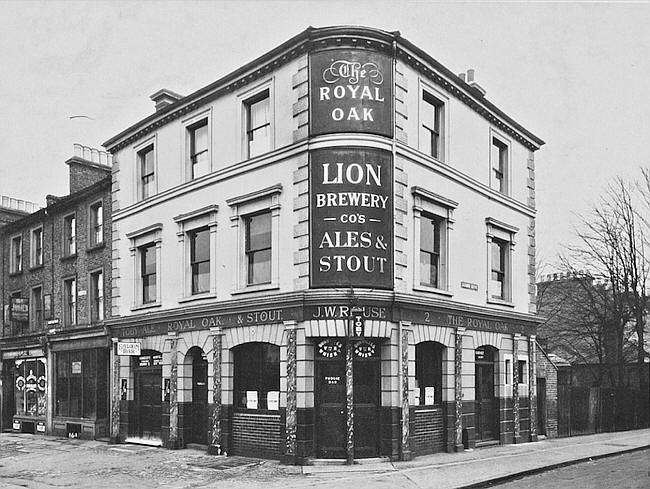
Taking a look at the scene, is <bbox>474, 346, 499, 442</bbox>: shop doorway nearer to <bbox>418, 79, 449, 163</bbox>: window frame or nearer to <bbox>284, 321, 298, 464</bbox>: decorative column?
<bbox>418, 79, 449, 163</bbox>: window frame

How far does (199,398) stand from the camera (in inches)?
862

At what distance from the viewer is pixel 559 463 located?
18562 millimetres

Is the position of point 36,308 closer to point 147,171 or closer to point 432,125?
point 147,171

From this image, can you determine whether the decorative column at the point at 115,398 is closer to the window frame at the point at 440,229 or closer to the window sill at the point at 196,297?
the window sill at the point at 196,297

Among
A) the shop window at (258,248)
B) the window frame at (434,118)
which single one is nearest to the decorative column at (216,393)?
the shop window at (258,248)

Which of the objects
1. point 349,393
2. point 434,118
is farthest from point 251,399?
point 434,118

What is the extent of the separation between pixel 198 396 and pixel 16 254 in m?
16.1

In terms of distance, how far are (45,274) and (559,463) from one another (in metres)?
21.7

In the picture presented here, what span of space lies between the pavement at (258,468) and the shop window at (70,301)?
6210 millimetres

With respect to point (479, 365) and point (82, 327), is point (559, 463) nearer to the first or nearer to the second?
point (479, 365)

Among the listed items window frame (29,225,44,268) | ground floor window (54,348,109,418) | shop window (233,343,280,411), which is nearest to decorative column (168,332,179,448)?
shop window (233,343,280,411)

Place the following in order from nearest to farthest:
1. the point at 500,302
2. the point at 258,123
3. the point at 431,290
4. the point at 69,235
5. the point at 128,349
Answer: the point at 431,290, the point at 258,123, the point at 128,349, the point at 500,302, the point at 69,235

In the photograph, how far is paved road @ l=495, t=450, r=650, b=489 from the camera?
49.4ft

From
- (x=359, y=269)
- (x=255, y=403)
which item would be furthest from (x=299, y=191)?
(x=255, y=403)
